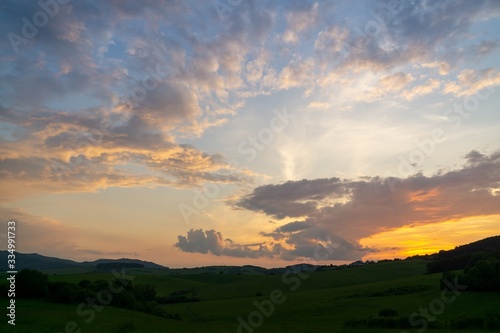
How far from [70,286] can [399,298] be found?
2880 inches

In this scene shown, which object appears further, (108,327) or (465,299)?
(465,299)

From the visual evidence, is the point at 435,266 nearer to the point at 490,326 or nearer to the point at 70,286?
the point at 490,326

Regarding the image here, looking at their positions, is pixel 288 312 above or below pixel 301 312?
below

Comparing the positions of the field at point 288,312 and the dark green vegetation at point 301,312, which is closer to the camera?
the field at point 288,312

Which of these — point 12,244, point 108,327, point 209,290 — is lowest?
point 209,290

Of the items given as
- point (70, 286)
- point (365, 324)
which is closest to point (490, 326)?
point (365, 324)

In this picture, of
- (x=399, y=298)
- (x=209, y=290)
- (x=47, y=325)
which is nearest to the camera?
(x=47, y=325)

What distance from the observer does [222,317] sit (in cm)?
9519

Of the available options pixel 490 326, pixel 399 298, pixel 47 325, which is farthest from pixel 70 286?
pixel 399 298

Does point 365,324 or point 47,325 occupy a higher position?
point 47,325

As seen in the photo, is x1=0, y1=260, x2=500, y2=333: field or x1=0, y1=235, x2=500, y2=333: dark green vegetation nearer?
x1=0, y1=260, x2=500, y2=333: field

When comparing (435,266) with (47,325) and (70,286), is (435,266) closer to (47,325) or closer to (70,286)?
(70,286)

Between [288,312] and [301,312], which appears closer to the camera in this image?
[301,312]

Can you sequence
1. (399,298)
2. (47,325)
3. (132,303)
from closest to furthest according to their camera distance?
1. (47,325)
2. (132,303)
3. (399,298)
